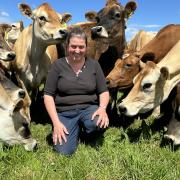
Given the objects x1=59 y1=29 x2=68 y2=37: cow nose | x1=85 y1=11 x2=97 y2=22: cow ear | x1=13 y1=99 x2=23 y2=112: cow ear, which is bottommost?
x1=13 y1=99 x2=23 y2=112: cow ear

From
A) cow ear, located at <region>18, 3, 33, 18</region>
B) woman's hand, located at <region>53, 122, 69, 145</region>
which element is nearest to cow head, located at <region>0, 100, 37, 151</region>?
woman's hand, located at <region>53, 122, 69, 145</region>

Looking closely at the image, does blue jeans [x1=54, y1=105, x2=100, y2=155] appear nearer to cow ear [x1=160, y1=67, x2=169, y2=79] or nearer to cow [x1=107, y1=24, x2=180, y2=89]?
cow ear [x1=160, y1=67, x2=169, y2=79]

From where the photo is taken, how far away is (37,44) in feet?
28.1

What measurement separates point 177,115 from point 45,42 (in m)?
3.36

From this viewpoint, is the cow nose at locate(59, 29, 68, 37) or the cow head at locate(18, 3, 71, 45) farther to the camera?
the cow head at locate(18, 3, 71, 45)

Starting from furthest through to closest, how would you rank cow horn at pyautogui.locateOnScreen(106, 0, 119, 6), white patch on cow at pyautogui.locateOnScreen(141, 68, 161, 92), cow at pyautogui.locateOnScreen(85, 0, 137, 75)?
cow horn at pyautogui.locateOnScreen(106, 0, 119, 6)
cow at pyautogui.locateOnScreen(85, 0, 137, 75)
white patch on cow at pyautogui.locateOnScreen(141, 68, 161, 92)

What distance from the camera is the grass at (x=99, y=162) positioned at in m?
4.86

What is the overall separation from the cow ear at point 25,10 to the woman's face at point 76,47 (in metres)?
2.91

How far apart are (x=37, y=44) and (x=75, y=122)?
280cm

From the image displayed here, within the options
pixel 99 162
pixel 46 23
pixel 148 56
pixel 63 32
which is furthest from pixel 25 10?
pixel 99 162

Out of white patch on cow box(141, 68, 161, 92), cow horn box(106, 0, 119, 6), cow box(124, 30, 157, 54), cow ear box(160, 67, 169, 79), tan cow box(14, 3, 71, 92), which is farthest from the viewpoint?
cow box(124, 30, 157, 54)

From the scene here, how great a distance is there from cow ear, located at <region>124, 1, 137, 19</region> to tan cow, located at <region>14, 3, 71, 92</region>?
5.80 feet

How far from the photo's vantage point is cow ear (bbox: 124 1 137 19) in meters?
9.88

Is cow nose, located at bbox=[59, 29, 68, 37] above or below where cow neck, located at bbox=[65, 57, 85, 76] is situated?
above
